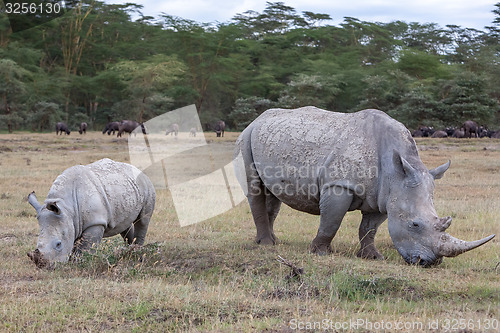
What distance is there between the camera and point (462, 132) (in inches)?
1572

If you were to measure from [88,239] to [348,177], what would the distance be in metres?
3.40

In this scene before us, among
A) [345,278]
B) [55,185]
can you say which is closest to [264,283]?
[345,278]

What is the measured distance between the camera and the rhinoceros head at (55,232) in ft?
22.8

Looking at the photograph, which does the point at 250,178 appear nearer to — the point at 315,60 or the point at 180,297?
the point at 180,297

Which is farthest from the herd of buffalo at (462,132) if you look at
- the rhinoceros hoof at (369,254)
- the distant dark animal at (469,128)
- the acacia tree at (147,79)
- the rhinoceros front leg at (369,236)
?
the rhinoceros hoof at (369,254)

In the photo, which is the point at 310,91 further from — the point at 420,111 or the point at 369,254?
the point at 369,254

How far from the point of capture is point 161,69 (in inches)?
1938

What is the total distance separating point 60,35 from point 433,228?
180ft

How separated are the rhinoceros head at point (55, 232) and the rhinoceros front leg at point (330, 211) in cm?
314

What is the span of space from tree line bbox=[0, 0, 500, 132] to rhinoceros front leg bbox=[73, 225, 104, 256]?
38.2 meters

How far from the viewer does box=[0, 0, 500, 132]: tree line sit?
150ft

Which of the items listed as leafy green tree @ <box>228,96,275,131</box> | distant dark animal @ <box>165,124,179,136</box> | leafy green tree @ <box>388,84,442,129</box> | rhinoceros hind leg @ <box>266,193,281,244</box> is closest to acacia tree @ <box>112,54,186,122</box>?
leafy green tree @ <box>228,96,275,131</box>

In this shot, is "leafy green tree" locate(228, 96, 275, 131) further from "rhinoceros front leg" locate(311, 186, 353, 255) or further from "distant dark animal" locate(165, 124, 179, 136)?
"rhinoceros front leg" locate(311, 186, 353, 255)

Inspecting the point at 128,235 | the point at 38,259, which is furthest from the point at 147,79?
the point at 38,259
